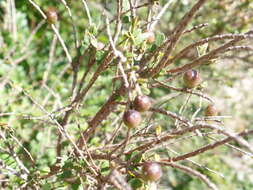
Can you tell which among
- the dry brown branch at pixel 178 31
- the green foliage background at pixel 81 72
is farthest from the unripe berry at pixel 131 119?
the green foliage background at pixel 81 72

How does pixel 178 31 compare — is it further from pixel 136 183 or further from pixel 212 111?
pixel 136 183

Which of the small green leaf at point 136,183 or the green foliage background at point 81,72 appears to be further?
the green foliage background at point 81,72

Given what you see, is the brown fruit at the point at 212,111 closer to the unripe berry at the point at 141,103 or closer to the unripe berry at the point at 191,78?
the unripe berry at the point at 191,78

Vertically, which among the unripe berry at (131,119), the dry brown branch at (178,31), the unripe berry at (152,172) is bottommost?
the unripe berry at (152,172)

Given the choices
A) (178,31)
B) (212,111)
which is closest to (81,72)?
(212,111)

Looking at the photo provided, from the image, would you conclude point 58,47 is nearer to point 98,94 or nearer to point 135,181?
point 98,94

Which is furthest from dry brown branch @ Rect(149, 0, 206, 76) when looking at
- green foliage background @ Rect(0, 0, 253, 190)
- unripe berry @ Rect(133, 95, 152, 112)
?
green foliage background @ Rect(0, 0, 253, 190)

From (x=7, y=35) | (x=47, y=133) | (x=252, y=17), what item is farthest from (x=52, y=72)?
(x=252, y=17)

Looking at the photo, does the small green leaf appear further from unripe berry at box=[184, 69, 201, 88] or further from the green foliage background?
the green foliage background

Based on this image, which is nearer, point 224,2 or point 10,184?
point 10,184

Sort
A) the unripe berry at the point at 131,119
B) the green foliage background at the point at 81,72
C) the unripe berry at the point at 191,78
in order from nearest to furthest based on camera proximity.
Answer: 1. the unripe berry at the point at 131,119
2. the unripe berry at the point at 191,78
3. the green foliage background at the point at 81,72

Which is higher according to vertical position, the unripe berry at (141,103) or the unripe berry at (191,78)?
the unripe berry at (191,78)
